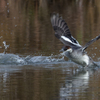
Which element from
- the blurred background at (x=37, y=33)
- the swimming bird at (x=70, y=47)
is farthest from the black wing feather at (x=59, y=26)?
the blurred background at (x=37, y=33)

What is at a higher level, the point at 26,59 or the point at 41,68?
the point at 26,59

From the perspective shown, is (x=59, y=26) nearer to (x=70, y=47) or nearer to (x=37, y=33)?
(x=70, y=47)

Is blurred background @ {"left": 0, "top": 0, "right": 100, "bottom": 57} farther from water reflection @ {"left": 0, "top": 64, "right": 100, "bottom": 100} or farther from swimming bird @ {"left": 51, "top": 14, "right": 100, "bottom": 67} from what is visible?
water reflection @ {"left": 0, "top": 64, "right": 100, "bottom": 100}

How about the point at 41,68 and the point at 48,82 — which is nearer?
the point at 48,82

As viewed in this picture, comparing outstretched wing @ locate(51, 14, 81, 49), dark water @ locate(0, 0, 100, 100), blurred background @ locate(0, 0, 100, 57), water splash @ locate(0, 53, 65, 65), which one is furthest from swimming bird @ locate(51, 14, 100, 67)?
blurred background @ locate(0, 0, 100, 57)

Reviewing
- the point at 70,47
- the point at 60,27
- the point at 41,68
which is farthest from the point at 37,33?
the point at 41,68

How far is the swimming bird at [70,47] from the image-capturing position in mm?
10073

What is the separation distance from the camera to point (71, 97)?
22.2ft

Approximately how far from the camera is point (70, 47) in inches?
404

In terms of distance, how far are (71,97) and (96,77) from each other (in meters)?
1.92

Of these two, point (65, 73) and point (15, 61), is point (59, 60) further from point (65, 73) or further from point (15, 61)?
point (65, 73)

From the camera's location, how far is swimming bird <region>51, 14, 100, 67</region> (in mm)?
10073

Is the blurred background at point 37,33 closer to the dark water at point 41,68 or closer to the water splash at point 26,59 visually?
the dark water at point 41,68

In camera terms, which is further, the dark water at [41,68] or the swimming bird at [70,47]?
the swimming bird at [70,47]
